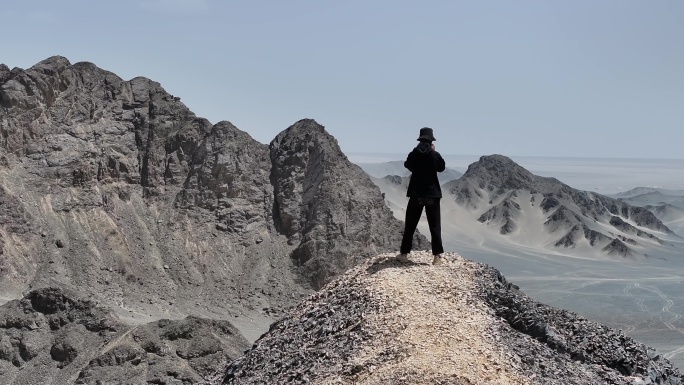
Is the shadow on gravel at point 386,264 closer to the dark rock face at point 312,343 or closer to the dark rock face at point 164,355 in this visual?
the dark rock face at point 312,343

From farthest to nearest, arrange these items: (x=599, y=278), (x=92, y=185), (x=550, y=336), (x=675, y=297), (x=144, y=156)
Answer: (x=599, y=278) < (x=675, y=297) < (x=144, y=156) < (x=92, y=185) < (x=550, y=336)

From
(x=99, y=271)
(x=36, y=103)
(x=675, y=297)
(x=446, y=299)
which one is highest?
(x=36, y=103)

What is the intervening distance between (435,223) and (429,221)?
0.14 m

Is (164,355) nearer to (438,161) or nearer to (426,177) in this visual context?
(426,177)

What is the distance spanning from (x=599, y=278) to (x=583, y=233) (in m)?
22.8

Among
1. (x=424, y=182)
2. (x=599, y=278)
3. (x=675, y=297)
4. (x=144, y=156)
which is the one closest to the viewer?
(x=424, y=182)

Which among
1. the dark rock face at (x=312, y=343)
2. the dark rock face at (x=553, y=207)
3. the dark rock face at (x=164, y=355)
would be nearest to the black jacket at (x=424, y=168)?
the dark rock face at (x=312, y=343)

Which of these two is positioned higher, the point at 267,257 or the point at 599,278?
the point at 267,257

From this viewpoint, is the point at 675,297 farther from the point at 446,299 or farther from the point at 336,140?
the point at 446,299

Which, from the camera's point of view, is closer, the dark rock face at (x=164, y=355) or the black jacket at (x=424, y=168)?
the black jacket at (x=424, y=168)

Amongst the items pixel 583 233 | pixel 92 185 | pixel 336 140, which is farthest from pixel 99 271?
pixel 583 233

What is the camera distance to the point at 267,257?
192 feet

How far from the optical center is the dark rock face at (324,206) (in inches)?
2301

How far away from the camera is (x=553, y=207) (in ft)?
486
